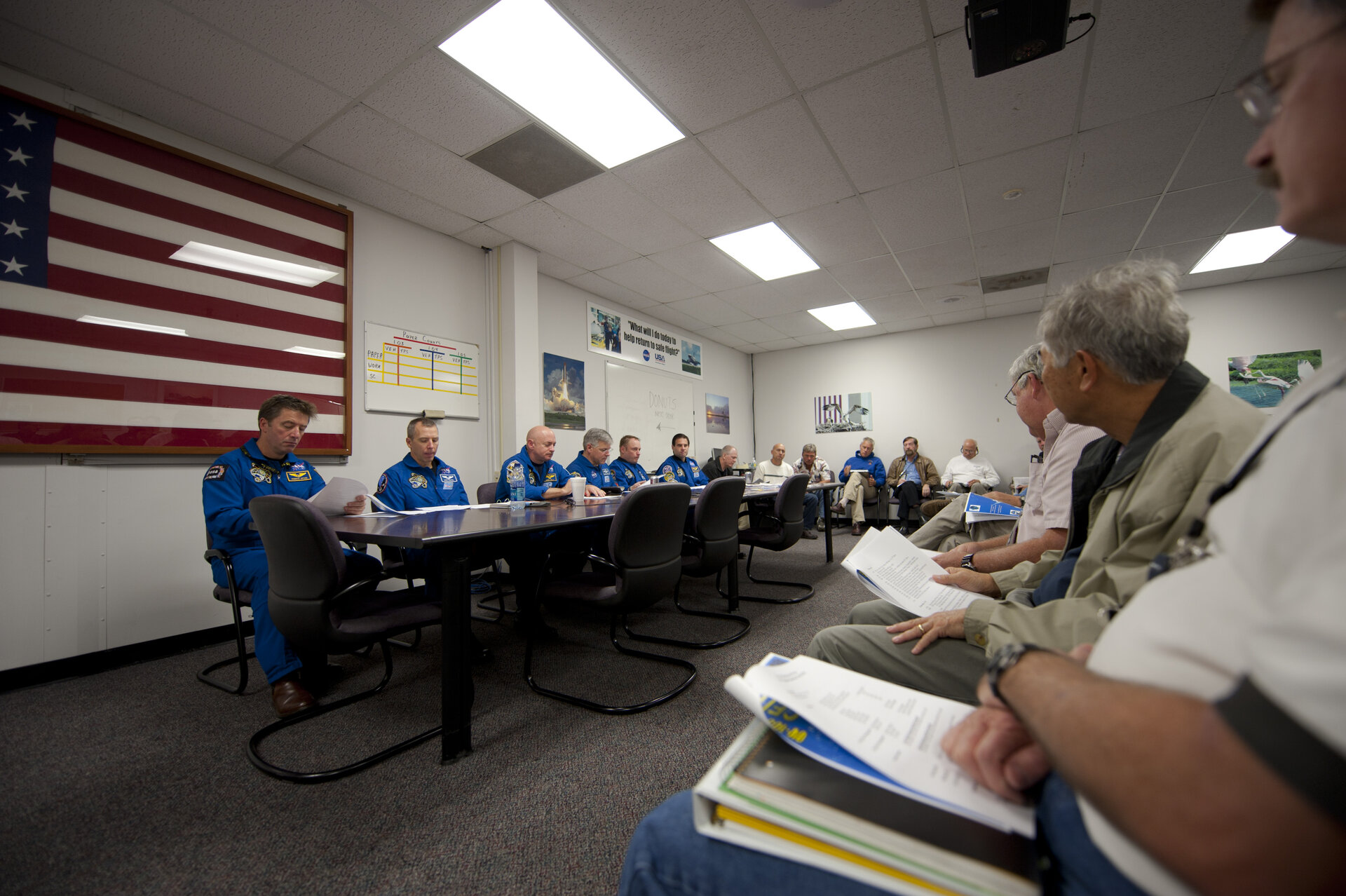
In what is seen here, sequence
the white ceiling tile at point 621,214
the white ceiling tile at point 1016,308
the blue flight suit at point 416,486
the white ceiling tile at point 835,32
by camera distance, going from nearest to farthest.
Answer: the white ceiling tile at point 835,32
the blue flight suit at point 416,486
the white ceiling tile at point 621,214
the white ceiling tile at point 1016,308

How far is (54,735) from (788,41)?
3893 millimetres

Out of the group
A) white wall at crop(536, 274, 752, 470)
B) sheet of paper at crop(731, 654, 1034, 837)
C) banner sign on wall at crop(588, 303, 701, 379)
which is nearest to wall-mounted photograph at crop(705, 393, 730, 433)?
white wall at crop(536, 274, 752, 470)

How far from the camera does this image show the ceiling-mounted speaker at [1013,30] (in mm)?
2004

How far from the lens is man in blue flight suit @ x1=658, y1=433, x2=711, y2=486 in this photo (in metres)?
5.05

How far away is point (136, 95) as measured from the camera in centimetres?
248

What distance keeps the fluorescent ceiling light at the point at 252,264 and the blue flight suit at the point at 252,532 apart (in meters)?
1.20

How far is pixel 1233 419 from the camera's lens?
0.74 metres

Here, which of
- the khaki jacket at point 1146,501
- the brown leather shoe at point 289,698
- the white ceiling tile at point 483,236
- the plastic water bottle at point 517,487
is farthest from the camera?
the white ceiling tile at point 483,236

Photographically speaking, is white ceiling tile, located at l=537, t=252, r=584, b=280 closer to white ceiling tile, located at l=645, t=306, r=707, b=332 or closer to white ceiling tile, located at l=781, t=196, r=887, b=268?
white ceiling tile, located at l=645, t=306, r=707, b=332

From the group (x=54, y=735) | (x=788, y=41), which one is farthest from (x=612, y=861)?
(x=788, y=41)

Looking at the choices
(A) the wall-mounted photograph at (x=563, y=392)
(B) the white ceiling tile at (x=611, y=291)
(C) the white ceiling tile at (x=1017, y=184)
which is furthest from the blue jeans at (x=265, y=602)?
(C) the white ceiling tile at (x=1017, y=184)

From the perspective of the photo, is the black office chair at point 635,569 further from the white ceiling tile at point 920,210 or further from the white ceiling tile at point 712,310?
the white ceiling tile at point 712,310

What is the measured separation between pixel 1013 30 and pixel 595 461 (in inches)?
135

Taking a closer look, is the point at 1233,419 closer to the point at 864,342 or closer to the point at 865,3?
the point at 865,3
